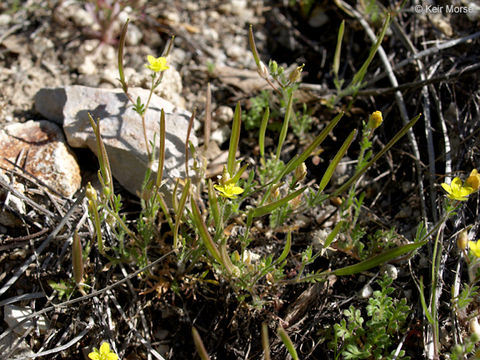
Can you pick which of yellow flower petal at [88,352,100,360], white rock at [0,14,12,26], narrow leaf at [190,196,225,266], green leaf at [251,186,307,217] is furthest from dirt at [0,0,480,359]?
green leaf at [251,186,307,217]

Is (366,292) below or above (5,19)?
below

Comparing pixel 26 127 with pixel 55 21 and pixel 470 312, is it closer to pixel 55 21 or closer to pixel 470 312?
pixel 55 21

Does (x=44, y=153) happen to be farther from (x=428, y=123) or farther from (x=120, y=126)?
(x=428, y=123)

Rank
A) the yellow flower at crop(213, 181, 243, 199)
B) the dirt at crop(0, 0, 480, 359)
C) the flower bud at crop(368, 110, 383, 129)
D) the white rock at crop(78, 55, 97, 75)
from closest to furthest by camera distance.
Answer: the yellow flower at crop(213, 181, 243, 199) < the flower bud at crop(368, 110, 383, 129) < the dirt at crop(0, 0, 480, 359) < the white rock at crop(78, 55, 97, 75)

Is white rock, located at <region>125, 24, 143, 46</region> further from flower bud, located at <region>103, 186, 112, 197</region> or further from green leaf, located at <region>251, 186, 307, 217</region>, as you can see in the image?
green leaf, located at <region>251, 186, 307, 217</region>

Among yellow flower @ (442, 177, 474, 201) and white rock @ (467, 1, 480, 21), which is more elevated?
white rock @ (467, 1, 480, 21)

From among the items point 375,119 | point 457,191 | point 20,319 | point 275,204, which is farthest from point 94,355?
point 457,191

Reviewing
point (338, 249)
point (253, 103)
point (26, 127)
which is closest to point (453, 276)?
point (338, 249)
